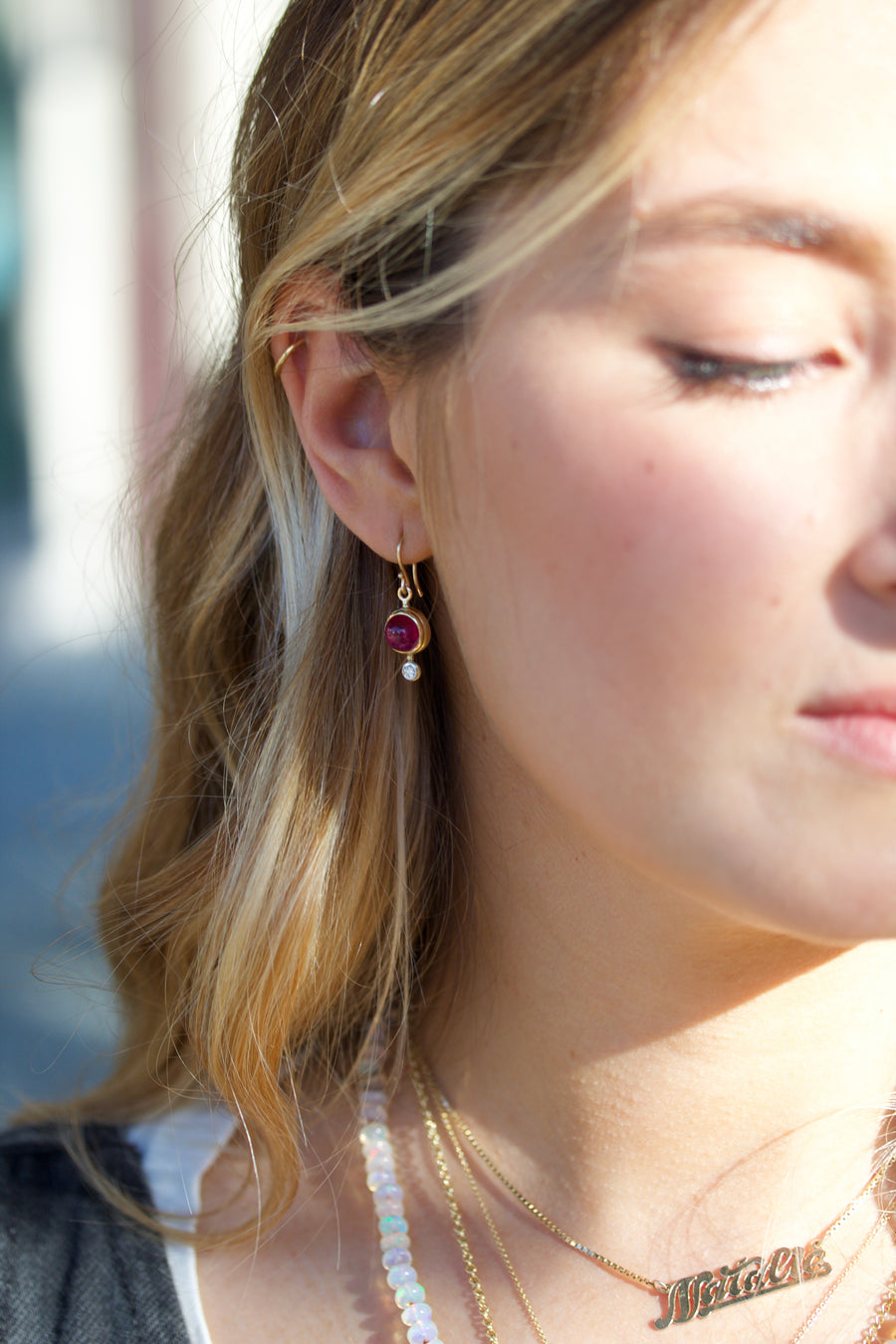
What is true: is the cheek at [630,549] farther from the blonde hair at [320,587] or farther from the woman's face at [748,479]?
the blonde hair at [320,587]

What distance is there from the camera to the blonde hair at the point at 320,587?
3.51 ft

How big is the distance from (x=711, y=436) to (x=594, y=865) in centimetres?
48

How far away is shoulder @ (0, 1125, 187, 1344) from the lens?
1364mm

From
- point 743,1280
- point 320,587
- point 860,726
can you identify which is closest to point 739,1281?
point 743,1280

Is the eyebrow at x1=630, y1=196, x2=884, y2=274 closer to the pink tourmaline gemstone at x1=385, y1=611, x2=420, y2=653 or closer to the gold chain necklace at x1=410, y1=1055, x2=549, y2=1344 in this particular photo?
the pink tourmaline gemstone at x1=385, y1=611, x2=420, y2=653

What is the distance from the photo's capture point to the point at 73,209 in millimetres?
5105

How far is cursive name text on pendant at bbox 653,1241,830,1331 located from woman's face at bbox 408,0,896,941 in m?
0.43

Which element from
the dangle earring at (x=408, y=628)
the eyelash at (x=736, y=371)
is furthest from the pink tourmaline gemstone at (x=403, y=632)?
the eyelash at (x=736, y=371)

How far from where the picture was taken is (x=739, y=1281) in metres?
1.23

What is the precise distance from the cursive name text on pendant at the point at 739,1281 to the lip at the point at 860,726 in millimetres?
562

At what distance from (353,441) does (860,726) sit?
24.5 inches

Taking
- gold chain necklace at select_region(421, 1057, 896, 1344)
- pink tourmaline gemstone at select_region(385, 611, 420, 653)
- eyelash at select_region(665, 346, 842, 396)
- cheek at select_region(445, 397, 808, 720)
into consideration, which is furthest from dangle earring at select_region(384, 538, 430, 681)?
gold chain necklace at select_region(421, 1057, 896, 1344)

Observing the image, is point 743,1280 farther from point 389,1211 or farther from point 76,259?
point 76,259

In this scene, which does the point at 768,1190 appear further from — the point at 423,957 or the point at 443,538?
the point at 443,538
